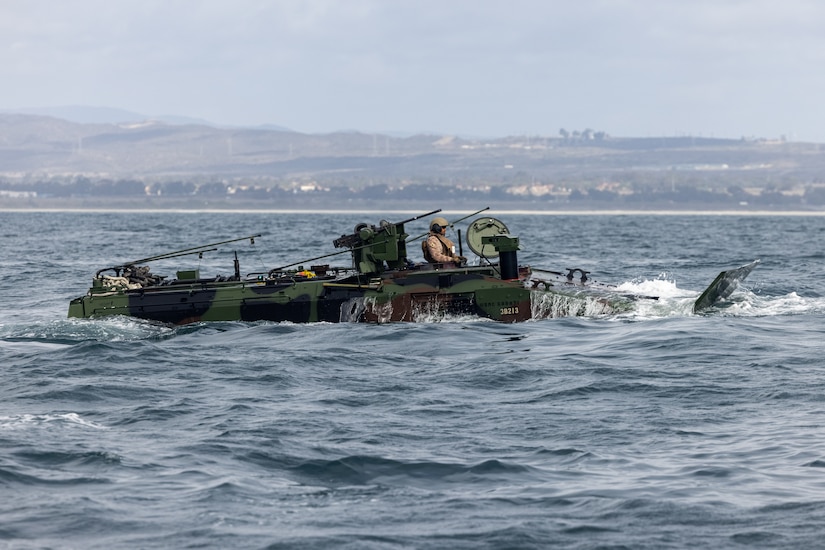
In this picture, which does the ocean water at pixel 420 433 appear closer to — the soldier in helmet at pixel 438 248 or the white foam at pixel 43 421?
the white foam at pixel 43 421

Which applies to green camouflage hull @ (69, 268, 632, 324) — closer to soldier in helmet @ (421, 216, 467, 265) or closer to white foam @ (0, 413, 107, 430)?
soldier in helmet @ (421, 216, 467, 265)

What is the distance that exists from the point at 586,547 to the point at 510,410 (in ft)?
18.9

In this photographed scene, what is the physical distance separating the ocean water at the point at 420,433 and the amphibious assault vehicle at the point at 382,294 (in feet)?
1.51

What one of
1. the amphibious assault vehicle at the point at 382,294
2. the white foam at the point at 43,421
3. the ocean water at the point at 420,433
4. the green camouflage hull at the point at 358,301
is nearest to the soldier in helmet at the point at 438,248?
the amphibious assault vehicle at the point at 382,294

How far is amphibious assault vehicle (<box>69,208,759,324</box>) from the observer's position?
26.8m

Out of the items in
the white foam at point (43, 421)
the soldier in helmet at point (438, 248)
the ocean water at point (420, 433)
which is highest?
the soldier in helmet at point (438, 248)

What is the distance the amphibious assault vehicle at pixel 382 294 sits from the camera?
2683cm

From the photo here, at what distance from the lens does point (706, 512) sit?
1302 cm

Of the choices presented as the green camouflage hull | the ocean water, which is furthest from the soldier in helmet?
the ocean water

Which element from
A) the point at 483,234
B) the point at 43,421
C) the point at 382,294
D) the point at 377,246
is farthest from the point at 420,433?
the point at 483,234

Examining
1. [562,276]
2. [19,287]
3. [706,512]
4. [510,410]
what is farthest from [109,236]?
[706,512]

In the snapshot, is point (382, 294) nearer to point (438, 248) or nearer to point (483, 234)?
point (438, 248)

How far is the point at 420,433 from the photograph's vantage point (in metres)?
16.3

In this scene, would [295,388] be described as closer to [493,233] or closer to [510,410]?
[510,410]
